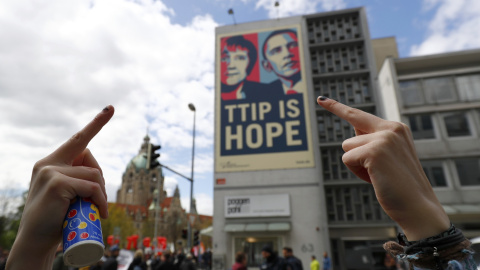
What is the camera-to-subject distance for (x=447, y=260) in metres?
1.07

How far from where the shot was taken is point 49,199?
1.26m

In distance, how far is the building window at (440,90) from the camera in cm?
2147

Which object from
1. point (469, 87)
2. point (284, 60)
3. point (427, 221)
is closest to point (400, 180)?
point (427, 221)

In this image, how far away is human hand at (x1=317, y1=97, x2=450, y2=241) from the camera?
1114mm

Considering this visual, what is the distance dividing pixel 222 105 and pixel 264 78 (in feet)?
14.6

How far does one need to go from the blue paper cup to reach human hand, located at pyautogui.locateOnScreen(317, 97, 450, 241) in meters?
1.18

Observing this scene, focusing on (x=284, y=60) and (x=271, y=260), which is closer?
(x=271, y=260)

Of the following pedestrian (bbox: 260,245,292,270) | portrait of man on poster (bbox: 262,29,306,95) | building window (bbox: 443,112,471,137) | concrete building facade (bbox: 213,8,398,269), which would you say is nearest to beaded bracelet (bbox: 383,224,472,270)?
pedestrian (bbox: 260,245,292,270)

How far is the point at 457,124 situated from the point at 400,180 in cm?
2455

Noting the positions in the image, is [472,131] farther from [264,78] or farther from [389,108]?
[264,78]

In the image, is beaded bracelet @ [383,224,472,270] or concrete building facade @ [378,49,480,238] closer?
beaded bracelet @ [383,224,472,270]

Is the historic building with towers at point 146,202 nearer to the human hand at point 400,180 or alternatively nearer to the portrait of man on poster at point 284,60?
the portrait of man on poster at point 284,60

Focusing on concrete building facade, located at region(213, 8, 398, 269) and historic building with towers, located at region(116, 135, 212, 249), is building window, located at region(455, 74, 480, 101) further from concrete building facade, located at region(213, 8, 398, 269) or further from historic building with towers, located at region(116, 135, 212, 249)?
historic building with towers, located at region(116, 135, 212, 249)

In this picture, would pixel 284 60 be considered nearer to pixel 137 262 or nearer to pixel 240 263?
pixel 137 262
